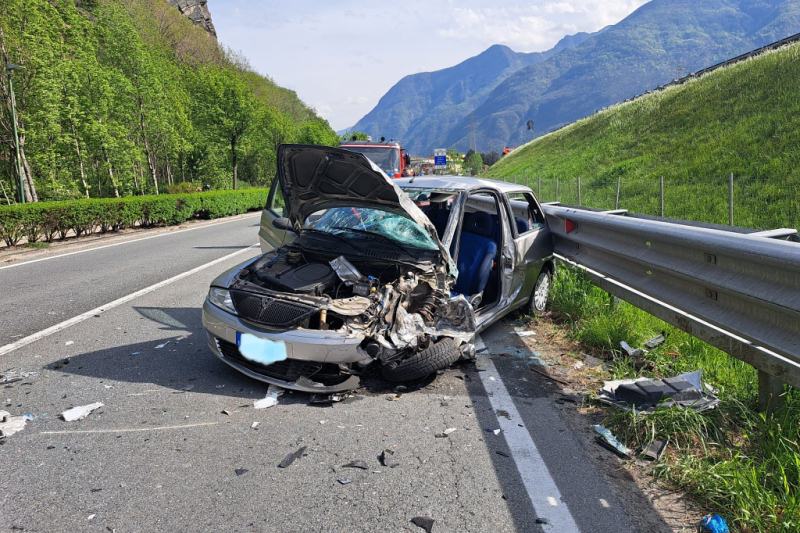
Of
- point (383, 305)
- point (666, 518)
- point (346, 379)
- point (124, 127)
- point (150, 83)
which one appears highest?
point (150, 83)

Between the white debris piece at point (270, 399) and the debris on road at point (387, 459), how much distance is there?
1029mm

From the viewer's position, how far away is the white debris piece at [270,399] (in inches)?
148

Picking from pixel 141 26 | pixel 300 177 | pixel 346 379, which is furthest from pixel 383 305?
pixel 141 26

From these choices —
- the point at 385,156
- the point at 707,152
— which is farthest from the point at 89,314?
the point at 707,152

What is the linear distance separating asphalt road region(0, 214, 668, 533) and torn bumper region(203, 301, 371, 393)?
14 cm

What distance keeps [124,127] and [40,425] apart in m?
29.2

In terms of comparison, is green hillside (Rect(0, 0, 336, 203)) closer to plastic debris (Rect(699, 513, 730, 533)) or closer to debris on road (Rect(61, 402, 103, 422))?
debris on road (Rect(61, 402, 103, 422))

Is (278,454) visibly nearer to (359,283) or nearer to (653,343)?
(359,283)

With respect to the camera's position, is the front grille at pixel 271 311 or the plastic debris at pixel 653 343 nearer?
the front grille at pixel 271 311

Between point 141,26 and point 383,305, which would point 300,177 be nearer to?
point 383,305

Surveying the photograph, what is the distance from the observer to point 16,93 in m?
21.9

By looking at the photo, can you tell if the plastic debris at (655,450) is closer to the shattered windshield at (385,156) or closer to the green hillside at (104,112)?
the shattered windshield at (385,156)

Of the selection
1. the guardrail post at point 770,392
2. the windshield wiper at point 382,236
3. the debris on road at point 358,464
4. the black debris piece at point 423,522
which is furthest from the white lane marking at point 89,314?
the guardrail post at point 770,392

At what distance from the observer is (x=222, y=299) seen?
436 cm
